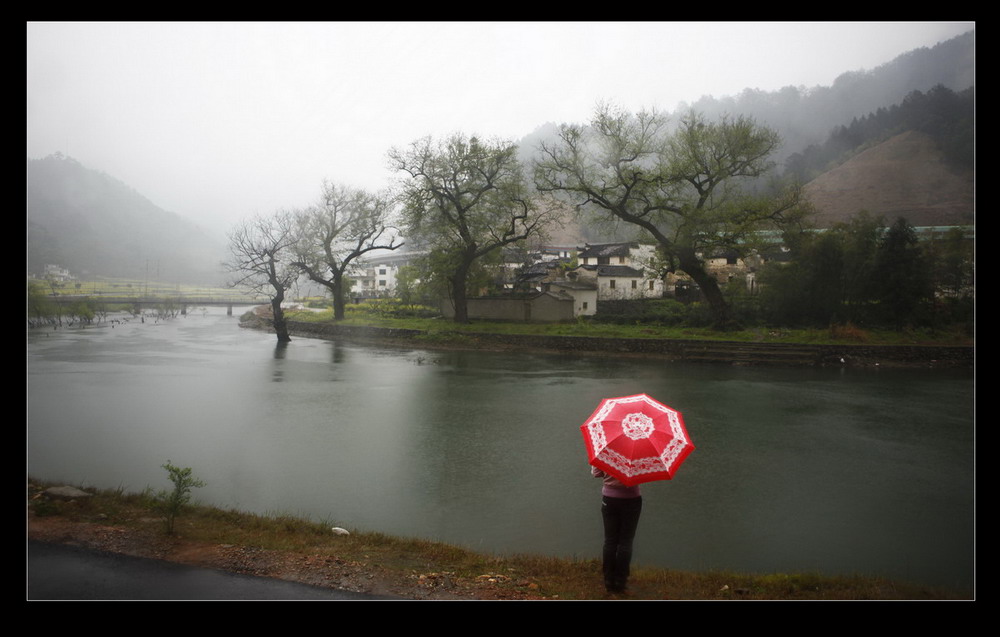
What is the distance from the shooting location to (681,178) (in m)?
18.8

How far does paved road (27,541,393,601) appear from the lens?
3057 mm

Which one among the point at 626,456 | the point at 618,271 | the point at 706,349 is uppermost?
the point at 618,271

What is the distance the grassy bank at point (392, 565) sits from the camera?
3.26 meters

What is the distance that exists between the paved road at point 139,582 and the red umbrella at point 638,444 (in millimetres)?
1534

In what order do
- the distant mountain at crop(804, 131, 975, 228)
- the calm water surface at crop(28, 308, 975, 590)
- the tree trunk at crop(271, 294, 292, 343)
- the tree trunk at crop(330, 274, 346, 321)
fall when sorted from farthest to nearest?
the tree trunk at crop(330, 274, 346, 321) < the tree trunk at crop(271, 294, 292, 343) < the distant mountain at crop(804, 131, 975, 228) < the calm water surface at crop(28, 308, 975, 590)

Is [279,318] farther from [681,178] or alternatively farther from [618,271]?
[618,271]

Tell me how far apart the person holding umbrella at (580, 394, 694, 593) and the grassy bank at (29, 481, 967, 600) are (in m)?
0.27

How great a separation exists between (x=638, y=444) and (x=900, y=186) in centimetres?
2124

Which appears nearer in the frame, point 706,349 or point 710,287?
point 706,349

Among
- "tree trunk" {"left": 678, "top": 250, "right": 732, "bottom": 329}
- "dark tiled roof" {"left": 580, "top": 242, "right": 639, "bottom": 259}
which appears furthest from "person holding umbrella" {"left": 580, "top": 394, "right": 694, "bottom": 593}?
"dark tiled roof" {"left": 580, "top": 242, "right": 639, "bottom": 259}

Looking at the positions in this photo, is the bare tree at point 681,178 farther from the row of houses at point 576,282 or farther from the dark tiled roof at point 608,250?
the dark tiled roof at point 608,250

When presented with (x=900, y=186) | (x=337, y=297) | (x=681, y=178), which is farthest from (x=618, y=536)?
(x=337, y=297)

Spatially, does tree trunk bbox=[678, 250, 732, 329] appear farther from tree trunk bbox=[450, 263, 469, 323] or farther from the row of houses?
tree trunk bbox=[450, 263, 469, 323]

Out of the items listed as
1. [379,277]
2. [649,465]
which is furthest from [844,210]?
[379,277]
